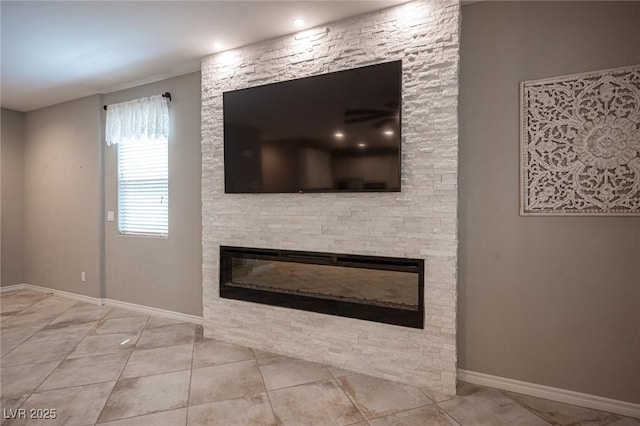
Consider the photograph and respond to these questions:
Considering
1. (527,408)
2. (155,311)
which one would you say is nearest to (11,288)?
(155,311)

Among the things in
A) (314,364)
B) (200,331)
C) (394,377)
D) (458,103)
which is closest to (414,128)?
(458,103)

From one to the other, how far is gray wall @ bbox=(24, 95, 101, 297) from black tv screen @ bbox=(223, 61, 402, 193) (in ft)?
8.67

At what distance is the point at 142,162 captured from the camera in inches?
159

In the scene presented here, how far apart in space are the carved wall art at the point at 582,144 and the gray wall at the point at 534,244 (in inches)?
2.6

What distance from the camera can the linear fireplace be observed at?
2.41 meters

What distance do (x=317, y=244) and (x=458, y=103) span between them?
5.00 ft

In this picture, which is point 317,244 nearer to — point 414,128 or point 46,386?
point 414,128

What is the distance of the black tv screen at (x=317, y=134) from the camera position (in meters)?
2.41

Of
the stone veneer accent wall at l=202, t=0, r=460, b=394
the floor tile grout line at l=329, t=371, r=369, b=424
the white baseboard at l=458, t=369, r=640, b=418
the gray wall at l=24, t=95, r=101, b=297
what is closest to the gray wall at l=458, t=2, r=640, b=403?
the white baseboard at l=458, t=369, r=640, b=418

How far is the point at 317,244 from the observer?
2707mm

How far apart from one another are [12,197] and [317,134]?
532cm

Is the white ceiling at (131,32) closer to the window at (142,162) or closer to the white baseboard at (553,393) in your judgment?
the window at (142,162)

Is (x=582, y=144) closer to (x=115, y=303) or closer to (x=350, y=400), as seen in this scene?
(x=350, y=400)

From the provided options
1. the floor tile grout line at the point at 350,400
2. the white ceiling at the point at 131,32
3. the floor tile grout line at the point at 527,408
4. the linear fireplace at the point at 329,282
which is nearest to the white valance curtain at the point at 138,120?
the white ceiling at the point at 131,32
